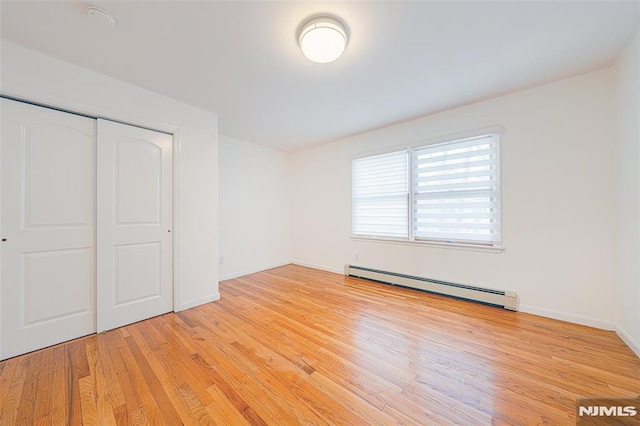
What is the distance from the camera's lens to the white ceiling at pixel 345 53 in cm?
157

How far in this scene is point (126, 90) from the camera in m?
2.41

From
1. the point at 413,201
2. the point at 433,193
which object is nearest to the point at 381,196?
the point at 413,201

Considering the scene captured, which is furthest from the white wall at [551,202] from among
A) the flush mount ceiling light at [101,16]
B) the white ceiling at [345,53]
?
the flush mount ceiling light at [101,16]

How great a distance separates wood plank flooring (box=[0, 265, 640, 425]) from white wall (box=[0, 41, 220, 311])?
575 millimetres

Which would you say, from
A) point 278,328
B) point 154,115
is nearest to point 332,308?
point 278,328

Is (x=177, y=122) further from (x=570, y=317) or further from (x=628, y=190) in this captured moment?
(x=570, y=317)

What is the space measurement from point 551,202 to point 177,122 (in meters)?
4.46

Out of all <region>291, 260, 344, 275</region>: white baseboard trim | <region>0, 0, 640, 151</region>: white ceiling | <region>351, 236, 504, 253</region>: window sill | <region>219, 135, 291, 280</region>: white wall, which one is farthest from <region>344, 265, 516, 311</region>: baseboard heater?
<region>0, 0, 640, 151</region>: white ceiling

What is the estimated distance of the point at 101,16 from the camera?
1578mm

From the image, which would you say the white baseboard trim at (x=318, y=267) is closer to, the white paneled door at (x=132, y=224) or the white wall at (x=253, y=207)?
the white wall at (x=253, y=207)

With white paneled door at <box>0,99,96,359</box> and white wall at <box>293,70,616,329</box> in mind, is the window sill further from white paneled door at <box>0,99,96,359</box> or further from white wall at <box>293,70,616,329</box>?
white paneled door at <box>0,99,96,359</box>

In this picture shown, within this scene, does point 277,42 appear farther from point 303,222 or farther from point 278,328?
point 303,222

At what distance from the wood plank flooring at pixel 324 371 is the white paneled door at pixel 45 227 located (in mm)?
253

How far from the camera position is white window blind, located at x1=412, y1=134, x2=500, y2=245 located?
2855mm
